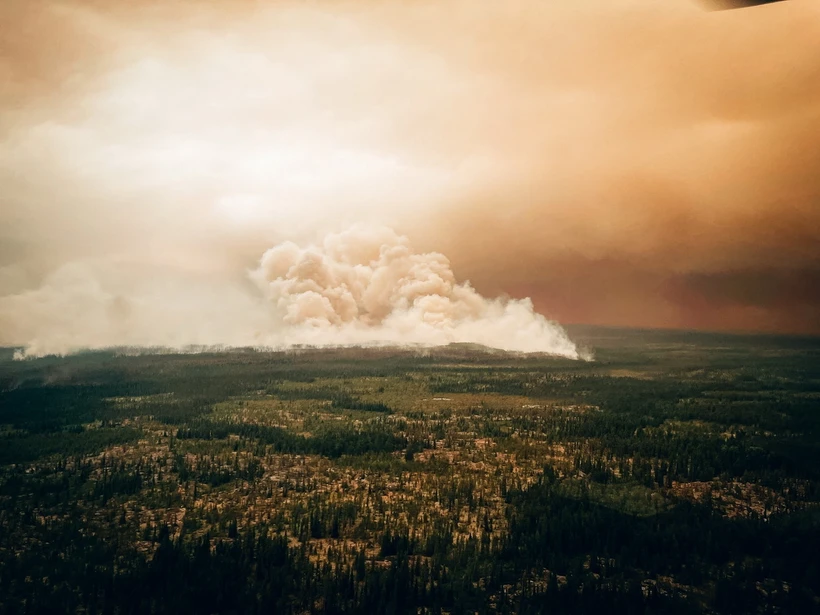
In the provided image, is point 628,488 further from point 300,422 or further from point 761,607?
point 300,422

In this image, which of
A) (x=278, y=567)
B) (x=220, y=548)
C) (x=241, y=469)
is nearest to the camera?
(x=278, y=567)

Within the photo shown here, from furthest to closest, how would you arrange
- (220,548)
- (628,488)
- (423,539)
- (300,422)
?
1. (300,422)
2. (628,488)
3. (423,539)
4. (220,548)

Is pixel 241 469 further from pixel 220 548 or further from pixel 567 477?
pixel 567 477

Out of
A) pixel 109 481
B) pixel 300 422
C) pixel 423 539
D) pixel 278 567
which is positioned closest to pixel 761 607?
pixel 423 539

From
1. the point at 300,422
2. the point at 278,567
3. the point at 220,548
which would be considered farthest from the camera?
the point at 300,422

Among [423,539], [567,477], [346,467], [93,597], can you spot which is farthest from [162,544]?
[567,477]

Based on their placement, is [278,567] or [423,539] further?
[423,539]
